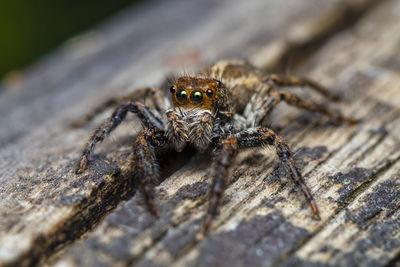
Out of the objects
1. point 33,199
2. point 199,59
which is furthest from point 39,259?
point 199,59

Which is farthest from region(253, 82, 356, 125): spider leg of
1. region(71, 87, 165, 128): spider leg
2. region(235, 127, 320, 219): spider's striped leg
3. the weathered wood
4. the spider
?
region(71, 87, 165, 128): spider leg

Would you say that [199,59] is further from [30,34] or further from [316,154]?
[30,34]

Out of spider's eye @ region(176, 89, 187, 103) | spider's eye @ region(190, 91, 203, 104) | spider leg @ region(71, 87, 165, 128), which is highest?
spider leg @ region(71, 87, 165, 128)

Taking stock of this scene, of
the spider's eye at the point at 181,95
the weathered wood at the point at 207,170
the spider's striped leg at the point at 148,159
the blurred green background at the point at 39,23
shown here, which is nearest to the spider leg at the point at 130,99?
the weathered wood at the point at 207,170

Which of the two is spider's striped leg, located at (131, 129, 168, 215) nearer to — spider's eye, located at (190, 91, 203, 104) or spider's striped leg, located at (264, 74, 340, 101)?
spider's eye, located at (190, 91, 203, 104)

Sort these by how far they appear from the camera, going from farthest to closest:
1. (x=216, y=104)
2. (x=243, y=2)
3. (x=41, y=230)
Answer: (x=243, y=2), (x=216, y=104), (x=41, y=230)

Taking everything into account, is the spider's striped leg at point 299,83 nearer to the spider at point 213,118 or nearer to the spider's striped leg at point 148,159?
the spider at point 213,118
